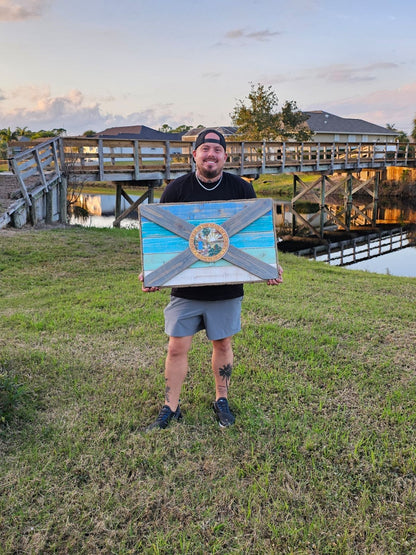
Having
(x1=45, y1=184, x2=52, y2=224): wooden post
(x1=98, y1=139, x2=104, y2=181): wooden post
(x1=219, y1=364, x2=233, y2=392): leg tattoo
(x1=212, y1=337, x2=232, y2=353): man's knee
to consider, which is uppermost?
(x1=98, y1=139, x2=104, y2=181): wooden post

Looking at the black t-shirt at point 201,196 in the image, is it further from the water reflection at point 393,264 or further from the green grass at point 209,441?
the water reflection at point 393,264

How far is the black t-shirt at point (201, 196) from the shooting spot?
2875 mm

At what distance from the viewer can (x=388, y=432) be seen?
3.10 meters

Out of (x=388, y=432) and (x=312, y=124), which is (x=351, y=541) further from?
(x=312, y=124)

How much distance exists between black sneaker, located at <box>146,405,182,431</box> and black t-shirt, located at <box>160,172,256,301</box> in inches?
34.0

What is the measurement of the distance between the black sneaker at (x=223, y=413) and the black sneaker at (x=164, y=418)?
0.30 metres

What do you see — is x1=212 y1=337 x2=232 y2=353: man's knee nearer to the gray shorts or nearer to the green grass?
the gray shorts

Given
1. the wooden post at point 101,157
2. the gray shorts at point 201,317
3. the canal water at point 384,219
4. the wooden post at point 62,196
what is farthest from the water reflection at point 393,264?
the gray shorts at point 201,317

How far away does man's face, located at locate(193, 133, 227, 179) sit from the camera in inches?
109

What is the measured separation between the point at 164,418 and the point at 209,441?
364 millimetres

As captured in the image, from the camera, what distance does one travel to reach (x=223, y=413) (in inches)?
125

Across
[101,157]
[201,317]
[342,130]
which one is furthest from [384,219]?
[342,130]

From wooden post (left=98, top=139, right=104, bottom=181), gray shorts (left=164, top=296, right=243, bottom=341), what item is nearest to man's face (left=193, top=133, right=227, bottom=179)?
gray shorts (left=164, top=296, right=243, bottom=341)

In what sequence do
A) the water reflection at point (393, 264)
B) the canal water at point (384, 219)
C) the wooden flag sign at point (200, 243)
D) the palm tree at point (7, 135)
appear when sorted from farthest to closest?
the palm tree at point (7, 135) → the canal water at point (384, 219) → the water reflection at point (393, 264) → the wooden flag sign at point (200, 243)
